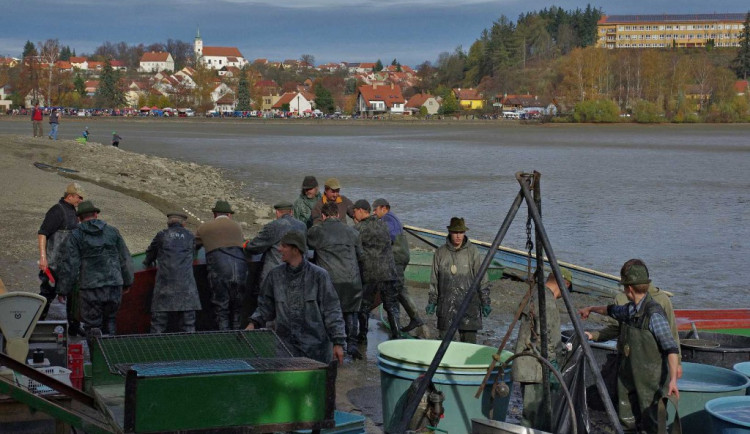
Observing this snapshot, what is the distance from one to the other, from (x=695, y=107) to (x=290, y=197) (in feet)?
384

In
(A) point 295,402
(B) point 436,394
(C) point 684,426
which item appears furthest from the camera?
(C) point 684,426

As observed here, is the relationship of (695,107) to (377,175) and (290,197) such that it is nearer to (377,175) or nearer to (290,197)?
(377,175)

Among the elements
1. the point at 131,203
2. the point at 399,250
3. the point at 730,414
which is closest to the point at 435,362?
the point at 730,414

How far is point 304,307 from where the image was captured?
736 cm

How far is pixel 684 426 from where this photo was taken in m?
7.39

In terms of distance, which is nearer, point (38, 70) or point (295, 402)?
point (295, 402)

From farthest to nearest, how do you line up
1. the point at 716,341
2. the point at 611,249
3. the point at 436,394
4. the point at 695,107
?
1. the point at 695,107
2. the point at 611,249
3. the point at 716,341
4. the point at 436,394

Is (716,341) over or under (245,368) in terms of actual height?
under

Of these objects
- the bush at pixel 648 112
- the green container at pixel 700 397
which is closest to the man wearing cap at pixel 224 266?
the green container at pixel 700 397

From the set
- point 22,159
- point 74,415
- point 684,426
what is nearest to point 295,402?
point 74,415

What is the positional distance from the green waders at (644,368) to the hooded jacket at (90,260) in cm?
454

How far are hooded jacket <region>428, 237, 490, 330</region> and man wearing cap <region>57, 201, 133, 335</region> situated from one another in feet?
9.72

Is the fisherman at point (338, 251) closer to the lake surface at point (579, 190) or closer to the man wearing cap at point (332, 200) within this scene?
the man wearing cap at point (332, 200)

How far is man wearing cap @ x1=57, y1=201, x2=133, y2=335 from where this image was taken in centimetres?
872
